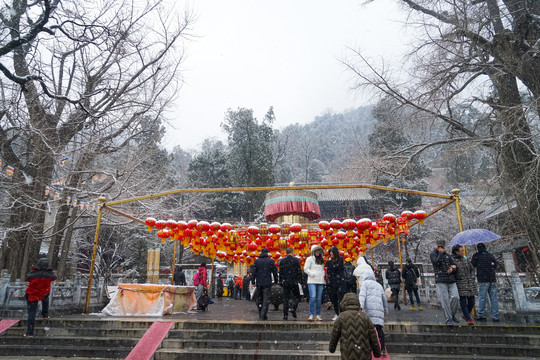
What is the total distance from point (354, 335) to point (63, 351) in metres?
5.19

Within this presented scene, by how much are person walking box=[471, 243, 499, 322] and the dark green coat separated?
182 inches

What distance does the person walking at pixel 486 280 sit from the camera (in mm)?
7082

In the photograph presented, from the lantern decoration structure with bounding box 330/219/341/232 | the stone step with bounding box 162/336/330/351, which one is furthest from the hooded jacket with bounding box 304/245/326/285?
the lantern decoration structure with bounding box 330/219/341/232

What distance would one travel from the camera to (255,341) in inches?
235

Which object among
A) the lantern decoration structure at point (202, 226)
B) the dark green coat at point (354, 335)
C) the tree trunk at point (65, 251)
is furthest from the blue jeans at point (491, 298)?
the tree trunk at point (65, 251)

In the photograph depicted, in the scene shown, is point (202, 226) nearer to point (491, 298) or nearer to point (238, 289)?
point (238, 289)

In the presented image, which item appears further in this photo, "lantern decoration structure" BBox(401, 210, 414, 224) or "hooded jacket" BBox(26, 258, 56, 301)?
"lantern decoration structure" BBox(401, 210, 414, 224)

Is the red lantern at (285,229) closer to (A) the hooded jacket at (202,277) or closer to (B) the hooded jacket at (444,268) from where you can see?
(A) the hooded jacket at (202,277)

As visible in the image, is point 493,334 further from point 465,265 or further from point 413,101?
point 413,101

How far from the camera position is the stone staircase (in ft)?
18.2

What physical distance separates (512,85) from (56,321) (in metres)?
12.9

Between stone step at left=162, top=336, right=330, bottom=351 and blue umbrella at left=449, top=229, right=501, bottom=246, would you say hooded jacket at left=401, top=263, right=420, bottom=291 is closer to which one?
blue umbrella at left=449, top=229, right=501, bottom=246

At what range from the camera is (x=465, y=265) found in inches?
276

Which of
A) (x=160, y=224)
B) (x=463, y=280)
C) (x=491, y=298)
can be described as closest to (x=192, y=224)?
(x=160, y=224)
